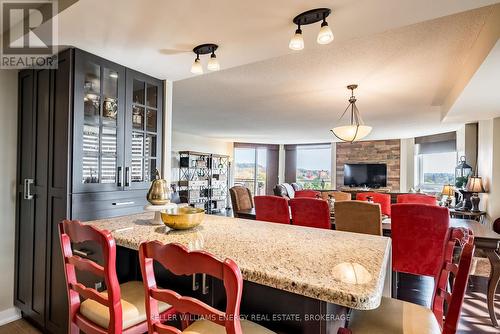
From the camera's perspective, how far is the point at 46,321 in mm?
1998

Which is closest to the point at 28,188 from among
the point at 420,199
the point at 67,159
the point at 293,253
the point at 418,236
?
the point at 67,159

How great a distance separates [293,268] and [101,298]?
792mm

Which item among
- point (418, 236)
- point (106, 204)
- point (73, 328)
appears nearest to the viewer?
point (73, 328)

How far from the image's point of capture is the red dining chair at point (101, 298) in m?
1.05

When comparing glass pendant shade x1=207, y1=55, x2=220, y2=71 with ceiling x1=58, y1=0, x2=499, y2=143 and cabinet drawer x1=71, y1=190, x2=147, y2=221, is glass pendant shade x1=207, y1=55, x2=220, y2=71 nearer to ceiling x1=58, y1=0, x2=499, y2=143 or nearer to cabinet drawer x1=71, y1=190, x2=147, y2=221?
ceiling x1=58, y1=0, x2=499, y2=143

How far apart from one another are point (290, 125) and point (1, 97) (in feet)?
16.2

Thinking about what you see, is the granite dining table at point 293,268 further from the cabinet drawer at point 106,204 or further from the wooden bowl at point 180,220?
the cabinet drawer at point 106,204

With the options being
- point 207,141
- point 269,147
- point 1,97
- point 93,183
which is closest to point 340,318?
point 93,183

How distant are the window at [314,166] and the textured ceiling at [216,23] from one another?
25.3 ft

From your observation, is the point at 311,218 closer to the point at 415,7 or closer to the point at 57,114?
the point at 415,7

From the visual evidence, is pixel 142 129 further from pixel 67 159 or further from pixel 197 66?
pixel 197 66

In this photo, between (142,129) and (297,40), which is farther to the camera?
(142,129)

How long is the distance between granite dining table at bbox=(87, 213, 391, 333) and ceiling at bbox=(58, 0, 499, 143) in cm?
120

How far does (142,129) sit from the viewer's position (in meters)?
2.34
